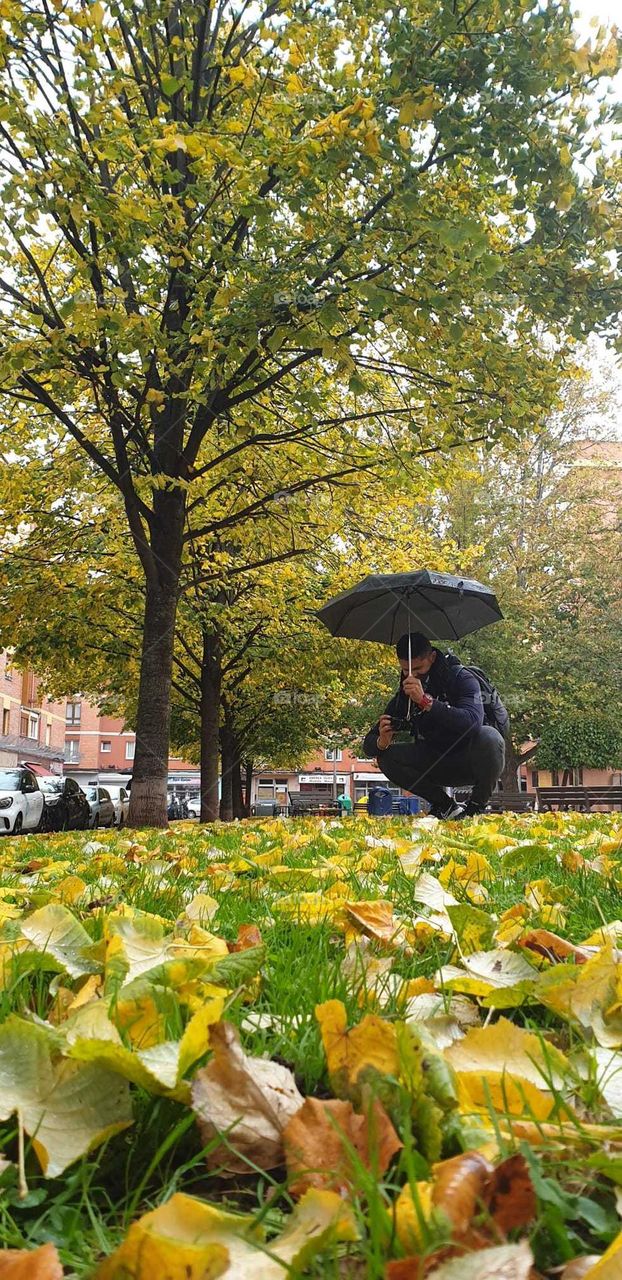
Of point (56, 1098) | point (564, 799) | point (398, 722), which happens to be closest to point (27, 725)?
point (564, 799)

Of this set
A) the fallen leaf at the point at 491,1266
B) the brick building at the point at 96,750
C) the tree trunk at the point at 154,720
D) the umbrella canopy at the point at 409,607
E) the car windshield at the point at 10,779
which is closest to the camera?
the fallen leaf at the point at 491,1266

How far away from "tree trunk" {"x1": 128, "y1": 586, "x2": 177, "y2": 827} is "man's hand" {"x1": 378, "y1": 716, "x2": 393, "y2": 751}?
2.82 metres

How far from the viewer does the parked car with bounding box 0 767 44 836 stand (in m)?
18.6

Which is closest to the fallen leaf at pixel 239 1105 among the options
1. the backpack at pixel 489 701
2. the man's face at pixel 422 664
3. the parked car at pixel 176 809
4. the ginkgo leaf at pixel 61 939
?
the ginkgo leaf at pixel 61 939

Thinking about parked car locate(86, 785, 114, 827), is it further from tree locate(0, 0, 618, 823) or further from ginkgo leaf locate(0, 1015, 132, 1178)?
ginkgo leaf locate(0, 1015, 132, 1178)

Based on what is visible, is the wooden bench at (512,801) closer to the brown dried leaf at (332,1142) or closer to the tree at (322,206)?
the tree at (322,206)

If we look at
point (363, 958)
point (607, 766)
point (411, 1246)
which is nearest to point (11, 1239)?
point (411, 1246)

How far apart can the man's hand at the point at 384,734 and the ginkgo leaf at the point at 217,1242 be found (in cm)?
649

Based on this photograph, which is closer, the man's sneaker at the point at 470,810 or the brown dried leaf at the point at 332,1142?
the brown dried leaf at the point at 332,1142

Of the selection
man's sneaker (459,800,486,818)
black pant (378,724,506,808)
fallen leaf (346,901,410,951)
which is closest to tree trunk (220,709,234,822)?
man's sneaker (459,800,486,818)

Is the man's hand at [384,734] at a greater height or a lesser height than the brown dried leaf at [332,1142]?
greater

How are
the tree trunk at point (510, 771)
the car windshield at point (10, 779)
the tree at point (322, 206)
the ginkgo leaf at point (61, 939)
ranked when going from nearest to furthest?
the ginkgo leaf at point (61, 939) < the tree at point (322, 206) < the car windshield at point (10, 779) < the tree trunk at point (510, 771)

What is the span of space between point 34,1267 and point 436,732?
21.7 feet

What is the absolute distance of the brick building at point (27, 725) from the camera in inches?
1823
